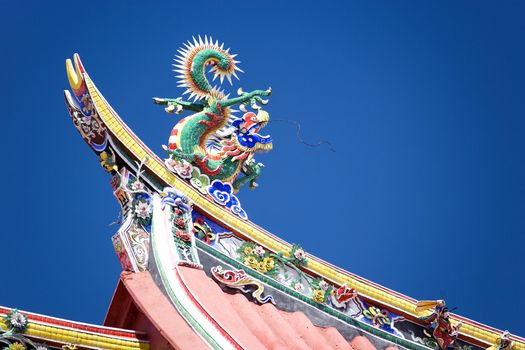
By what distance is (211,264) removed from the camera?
9.27 m

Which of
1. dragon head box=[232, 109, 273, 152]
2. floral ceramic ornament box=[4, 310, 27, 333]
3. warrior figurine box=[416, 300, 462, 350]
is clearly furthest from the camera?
dragon head box=[232, 109, 273, 152]

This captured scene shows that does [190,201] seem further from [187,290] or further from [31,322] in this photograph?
[31,322]

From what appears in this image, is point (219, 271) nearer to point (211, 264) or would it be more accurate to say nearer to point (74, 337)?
point (211, 264)

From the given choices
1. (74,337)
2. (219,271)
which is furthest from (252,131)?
(74,337)

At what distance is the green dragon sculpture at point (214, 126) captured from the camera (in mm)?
10469

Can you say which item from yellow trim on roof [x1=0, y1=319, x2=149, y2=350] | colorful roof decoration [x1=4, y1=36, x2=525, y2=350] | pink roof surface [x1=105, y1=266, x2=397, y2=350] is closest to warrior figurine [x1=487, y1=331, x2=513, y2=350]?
colorful roof decoration [x1=4, y1=36, x2=525, y2=350]

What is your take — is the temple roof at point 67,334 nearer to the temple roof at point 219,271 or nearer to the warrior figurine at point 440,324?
the temple roof at point 219,271

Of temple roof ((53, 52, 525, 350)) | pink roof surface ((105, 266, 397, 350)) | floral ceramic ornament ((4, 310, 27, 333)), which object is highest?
temple roof ((53, 52, 525, 350))

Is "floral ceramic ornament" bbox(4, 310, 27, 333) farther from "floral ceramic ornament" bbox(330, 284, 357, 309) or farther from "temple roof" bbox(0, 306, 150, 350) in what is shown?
"floral ceramic ornament" bbox(330, 284, 357, 309)

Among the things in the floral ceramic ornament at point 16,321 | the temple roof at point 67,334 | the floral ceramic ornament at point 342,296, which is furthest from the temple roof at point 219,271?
the floral ceramic ornament at point 16,321

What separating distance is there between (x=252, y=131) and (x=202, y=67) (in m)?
0.94

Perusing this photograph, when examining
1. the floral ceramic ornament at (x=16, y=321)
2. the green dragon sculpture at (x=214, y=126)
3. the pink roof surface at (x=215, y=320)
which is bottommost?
the floral ceramic ornament at (x=16, y=321)

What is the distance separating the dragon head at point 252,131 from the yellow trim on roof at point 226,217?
1.14 meters

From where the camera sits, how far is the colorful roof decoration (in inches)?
316
